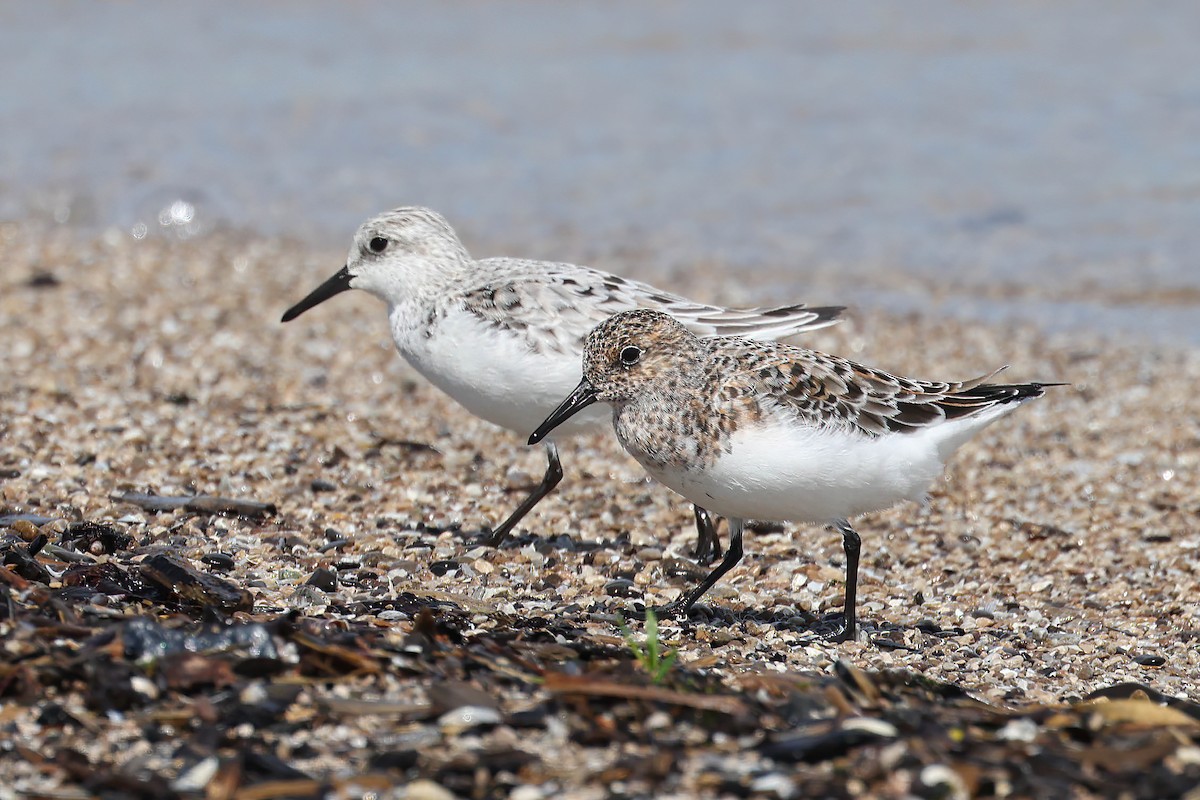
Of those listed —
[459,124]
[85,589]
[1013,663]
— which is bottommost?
[1013,663]

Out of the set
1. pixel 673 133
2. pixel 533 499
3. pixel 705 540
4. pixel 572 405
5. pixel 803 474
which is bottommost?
pixel 705 540

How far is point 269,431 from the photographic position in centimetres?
685

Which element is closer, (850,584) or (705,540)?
(850,584)

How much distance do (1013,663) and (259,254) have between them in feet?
24.8

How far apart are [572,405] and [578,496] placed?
154 cm

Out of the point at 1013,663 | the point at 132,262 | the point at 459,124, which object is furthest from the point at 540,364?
the point at 459,124

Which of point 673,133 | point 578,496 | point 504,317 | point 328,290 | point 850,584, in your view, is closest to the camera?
point 850,584

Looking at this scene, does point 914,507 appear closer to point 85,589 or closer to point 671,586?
point 671,586

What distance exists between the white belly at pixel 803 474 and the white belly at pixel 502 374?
1068 millimetres

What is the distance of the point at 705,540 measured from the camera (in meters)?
5.83

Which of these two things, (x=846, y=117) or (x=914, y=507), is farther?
(x=846, y=117)

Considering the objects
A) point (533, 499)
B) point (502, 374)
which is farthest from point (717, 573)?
point (502, 374)

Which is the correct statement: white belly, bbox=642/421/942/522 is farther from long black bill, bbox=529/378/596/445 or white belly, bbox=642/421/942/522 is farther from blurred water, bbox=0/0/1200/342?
blurred water, bbox=0/0/1200/342

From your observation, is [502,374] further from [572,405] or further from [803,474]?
[803,474]
